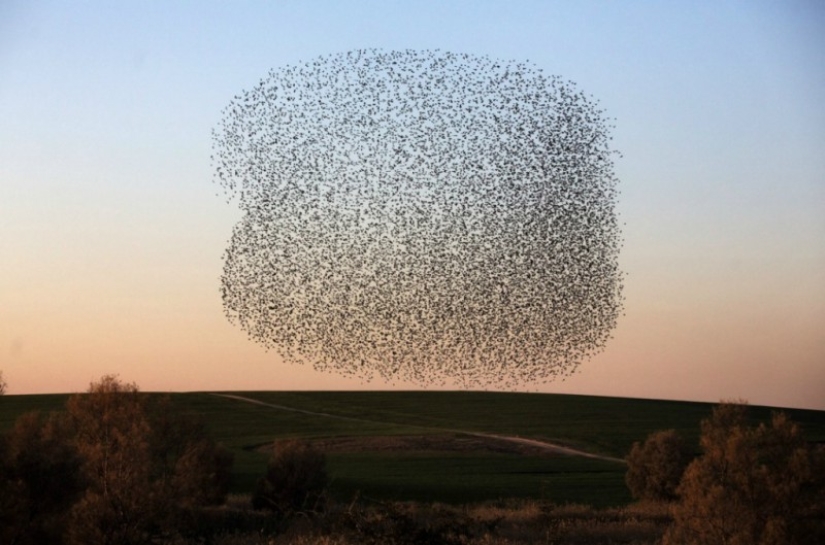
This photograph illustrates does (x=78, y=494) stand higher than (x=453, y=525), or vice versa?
(x=453, y=525)

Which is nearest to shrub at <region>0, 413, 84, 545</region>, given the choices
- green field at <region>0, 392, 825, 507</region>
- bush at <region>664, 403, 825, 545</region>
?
green field at <region>0, 392, 825, 507</region>

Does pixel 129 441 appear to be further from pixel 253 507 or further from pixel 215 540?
pixel 253 507

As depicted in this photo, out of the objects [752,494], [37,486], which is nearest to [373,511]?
[37,486]

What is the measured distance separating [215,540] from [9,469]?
5.28 meters

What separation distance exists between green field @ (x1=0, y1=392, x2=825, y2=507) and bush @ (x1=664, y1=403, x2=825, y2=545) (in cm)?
532

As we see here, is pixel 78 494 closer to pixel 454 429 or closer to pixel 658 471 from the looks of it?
pixel 658 471

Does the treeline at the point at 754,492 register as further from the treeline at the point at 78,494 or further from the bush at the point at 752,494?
the treeline at the point at 78,494

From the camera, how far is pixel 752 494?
27094 millimetres

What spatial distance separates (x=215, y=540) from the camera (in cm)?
2694

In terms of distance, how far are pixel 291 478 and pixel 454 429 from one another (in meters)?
34.3

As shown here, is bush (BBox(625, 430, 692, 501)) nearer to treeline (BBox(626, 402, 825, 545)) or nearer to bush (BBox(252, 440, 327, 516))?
bush (BBox(252, 440, 327, 516))

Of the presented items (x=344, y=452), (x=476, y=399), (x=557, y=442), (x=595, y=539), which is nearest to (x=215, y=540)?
(x=595, y=539)

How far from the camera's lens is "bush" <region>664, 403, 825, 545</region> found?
26.3 m

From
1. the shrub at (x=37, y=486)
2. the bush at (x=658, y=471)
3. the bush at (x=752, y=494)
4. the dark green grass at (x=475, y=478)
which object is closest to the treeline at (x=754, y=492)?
the bush at (x=752, y=494)
